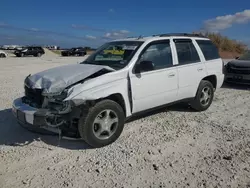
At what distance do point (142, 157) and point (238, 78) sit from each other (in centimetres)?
709

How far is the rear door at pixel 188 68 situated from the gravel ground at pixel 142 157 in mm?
658

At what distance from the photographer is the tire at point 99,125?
3.99 m

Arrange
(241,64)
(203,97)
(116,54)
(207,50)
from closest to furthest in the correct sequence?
(116,54) → (203,97) → (207,50) → (241,64)

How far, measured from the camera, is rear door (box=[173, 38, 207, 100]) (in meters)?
5.57

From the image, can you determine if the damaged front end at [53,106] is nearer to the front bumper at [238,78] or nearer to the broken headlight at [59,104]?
the broken headlight at [59,104]

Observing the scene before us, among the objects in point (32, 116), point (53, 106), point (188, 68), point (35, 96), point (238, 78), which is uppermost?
point (188, 68)

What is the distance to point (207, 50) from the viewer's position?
6.46 meters

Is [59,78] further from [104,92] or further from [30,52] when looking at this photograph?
[30,52]

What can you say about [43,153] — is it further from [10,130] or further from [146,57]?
[146,57]

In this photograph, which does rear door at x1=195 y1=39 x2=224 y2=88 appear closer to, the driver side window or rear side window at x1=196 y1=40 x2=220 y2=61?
rear side window at x1=196 y1=40 x2=220 y2=61

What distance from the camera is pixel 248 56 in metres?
10.6

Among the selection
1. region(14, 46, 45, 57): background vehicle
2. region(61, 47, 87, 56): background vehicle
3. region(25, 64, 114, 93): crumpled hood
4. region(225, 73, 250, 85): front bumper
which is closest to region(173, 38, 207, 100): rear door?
region(25, 64, 114, 93): crumpled hood

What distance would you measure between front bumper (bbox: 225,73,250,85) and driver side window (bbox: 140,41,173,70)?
523 cm

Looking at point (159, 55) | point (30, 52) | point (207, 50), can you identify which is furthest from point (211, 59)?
point (30, 52)
